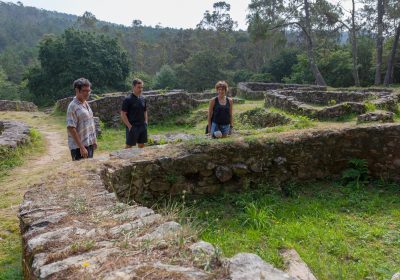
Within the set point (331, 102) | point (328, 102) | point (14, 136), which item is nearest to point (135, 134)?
point (14, 136)

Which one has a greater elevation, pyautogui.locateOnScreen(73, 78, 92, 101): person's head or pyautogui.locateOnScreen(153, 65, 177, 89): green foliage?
pyautogui.locateOnScreen(73, 78, 92, 101): person's head

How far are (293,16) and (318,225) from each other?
27.6 meters

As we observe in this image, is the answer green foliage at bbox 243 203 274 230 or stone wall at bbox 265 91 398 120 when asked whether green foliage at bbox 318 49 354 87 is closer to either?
stone wall at bbox 265 91 398 120

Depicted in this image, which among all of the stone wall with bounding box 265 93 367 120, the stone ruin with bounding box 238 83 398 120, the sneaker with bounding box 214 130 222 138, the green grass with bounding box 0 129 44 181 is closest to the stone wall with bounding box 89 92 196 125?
the stone ruin with bounding box 238 83 398 120

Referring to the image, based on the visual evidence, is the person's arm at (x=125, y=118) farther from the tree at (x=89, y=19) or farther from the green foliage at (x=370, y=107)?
the tree at (x=89, y=19)

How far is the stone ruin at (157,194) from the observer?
7.29 feet

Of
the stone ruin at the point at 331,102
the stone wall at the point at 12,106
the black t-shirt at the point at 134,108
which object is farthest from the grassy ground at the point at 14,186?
the stone wall at the point at 12,106

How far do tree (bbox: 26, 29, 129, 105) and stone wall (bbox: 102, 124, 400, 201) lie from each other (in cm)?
2707

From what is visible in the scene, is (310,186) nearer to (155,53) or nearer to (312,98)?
(312,98)

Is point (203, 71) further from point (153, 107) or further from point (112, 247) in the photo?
point (112, 247)

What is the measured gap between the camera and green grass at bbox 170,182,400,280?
3.55 metres

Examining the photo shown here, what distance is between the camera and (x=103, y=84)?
32031 millimetres

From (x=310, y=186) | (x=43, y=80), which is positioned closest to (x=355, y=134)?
(x=310, y=186)

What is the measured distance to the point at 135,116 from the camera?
6785mm
